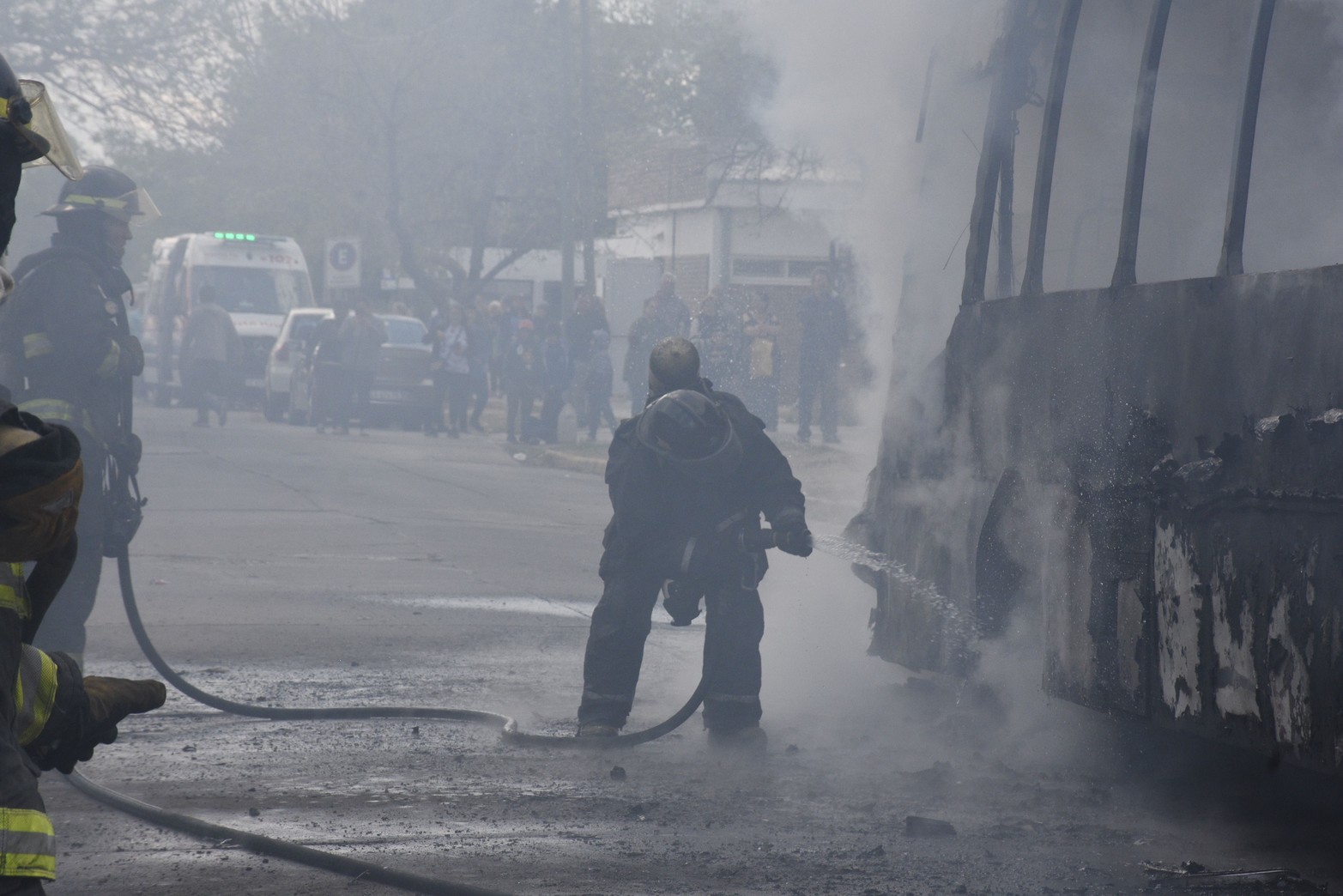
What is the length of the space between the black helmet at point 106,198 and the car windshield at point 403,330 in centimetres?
1893

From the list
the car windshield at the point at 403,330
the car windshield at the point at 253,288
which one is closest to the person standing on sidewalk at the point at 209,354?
the car windshield at the point at 403,330

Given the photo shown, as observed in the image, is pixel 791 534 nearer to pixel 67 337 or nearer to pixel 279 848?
pixel 279 848

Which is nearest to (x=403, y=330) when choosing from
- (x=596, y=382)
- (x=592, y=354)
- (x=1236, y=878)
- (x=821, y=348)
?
(x=596, y=382)

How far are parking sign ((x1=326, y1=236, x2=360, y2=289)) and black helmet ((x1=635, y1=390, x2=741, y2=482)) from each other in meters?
21.5

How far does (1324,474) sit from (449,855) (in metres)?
2.21

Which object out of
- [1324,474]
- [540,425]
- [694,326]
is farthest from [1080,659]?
[540,425]

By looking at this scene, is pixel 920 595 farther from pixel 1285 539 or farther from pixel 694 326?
pixel 694 326

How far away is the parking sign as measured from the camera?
1040 inches

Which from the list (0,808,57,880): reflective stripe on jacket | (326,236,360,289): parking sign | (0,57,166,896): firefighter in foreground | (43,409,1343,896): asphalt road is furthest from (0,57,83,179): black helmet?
(326,236,360,289): parking sign

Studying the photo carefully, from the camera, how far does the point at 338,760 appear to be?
5164 millimetres

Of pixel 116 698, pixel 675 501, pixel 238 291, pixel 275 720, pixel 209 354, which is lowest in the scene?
pixel 275 720

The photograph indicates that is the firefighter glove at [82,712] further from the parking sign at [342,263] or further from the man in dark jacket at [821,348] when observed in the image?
the parking sign at [342,263]

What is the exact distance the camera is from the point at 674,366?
18.7 feet

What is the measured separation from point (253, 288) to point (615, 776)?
81.4ft
